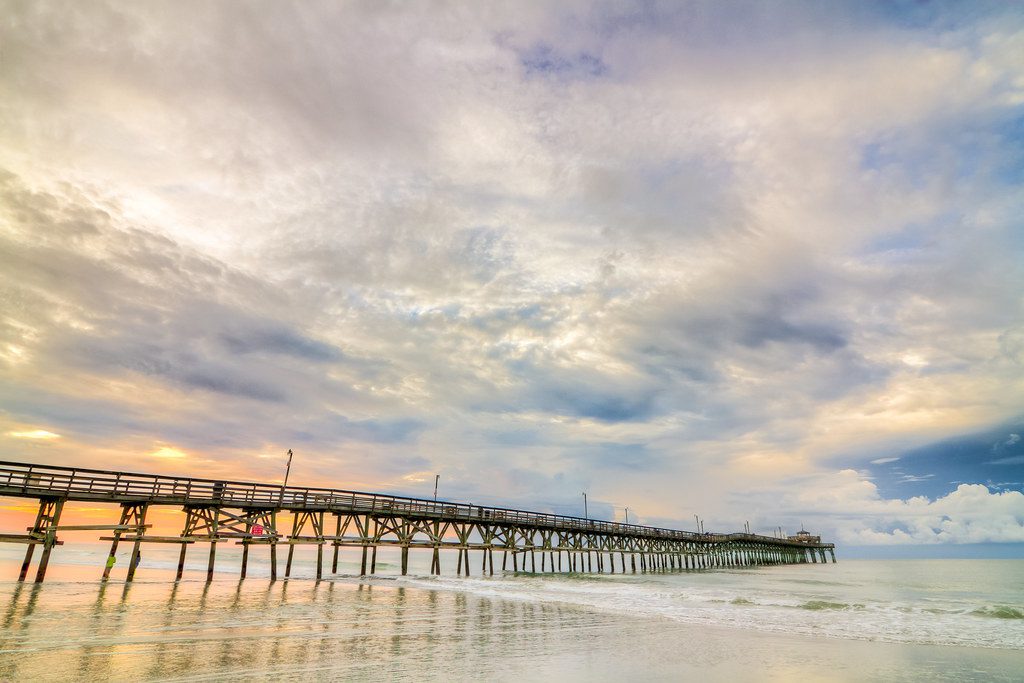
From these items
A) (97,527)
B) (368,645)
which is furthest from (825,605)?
(97,527)

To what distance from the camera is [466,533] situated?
40719 mm

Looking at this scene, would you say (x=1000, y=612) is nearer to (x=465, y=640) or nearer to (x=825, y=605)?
(x=825, y=605)

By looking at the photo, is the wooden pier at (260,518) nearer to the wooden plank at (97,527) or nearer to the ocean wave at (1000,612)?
the wooden plank at (97,527)

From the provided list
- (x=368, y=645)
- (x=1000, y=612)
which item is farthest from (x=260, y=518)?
(x=1000, y=612)

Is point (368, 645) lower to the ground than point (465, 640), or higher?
higher

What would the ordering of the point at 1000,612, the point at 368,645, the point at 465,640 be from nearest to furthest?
the point at 368,645 → the point at 465,640 → the point at 1000,612

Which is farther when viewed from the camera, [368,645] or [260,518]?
[260,518]

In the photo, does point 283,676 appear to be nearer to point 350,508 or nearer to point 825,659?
point 825,659

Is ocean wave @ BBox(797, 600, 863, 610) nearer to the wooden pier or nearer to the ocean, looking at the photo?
the ocean

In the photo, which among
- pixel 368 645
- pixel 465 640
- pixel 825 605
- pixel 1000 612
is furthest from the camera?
pixel 825 605

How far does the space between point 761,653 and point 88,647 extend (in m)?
14.0

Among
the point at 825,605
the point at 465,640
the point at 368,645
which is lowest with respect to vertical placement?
the point at 825,605

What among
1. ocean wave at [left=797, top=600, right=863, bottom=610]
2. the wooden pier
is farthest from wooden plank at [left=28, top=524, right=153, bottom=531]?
ocean wave at [left=797, top=600, right=863, bottom=610]

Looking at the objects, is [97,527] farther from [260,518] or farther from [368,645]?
[368,645]
